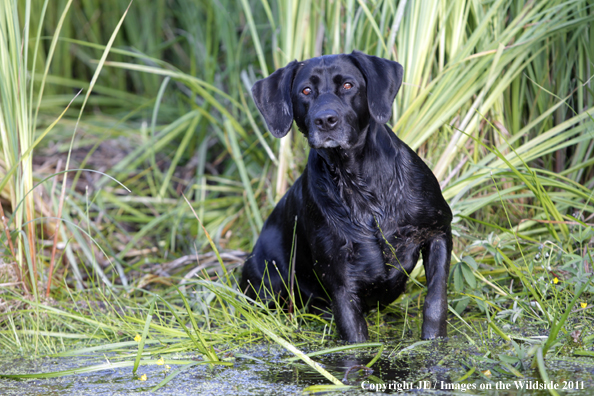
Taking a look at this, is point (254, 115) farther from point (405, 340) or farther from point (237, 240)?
point (405, 340)

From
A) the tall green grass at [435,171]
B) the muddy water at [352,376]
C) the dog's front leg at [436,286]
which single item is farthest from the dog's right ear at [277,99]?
the muddy water at [352,376]

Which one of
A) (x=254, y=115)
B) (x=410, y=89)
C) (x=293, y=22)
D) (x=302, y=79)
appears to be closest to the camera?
(x=302, y=79)

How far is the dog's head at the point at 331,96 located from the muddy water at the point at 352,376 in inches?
33.3

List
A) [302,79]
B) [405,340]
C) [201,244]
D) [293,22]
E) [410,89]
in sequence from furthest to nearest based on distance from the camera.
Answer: [201,244] < [293,22] < [410,89] < [302,79] < [405,340]

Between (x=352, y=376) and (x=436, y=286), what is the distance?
24.4 inches

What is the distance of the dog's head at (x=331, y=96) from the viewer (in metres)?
2.35

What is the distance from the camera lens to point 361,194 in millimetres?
2469

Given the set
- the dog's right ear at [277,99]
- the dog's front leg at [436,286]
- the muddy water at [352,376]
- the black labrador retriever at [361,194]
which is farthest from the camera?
the dog's right ear at [277,99]

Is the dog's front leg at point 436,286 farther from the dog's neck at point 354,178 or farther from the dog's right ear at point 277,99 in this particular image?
the dog's right ear at point 277,99

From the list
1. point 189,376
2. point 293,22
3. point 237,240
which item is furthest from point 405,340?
point 293,22

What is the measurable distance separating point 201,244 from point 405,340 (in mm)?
1847

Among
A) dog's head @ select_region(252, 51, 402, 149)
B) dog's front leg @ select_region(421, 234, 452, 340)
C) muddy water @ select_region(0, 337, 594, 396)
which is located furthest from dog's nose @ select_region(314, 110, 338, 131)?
muddy water @ select_region(0, 337, 594, 396)

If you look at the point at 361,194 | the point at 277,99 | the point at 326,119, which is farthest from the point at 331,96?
the point at 361,194

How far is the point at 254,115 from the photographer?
4.46 meters
